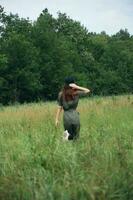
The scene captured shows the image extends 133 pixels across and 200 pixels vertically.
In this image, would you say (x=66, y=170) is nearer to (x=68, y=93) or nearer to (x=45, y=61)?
(x=68, y=93)

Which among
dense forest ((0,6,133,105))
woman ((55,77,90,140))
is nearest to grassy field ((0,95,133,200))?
woman ((55,77,90,140))

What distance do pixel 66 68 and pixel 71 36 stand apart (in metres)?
14.3

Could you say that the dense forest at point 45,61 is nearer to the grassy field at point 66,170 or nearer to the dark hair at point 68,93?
the dark hair at point 68,93

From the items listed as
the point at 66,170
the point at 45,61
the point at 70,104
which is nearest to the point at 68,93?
the point at 70,104

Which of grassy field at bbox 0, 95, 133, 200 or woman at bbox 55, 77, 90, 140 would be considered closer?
grassy field at bbox 0, 95, 133, 200

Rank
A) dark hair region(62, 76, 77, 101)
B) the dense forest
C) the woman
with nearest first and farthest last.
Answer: the woman, dark hair region(62, 76, 77, 101), the dense forest

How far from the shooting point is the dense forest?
2635 inches

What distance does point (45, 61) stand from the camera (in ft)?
241

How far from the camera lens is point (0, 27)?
233 feet

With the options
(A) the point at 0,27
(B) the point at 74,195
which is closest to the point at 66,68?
(A) the point at 0,27

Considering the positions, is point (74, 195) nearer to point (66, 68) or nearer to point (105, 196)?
point (105, 196)

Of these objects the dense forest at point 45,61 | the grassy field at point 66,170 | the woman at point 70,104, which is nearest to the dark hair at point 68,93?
the woman at point 70,104

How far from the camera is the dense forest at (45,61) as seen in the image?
66938 millimetres

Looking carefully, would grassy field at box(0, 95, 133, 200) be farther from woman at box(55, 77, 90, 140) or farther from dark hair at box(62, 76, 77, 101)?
dark hair at box(62, 76, 77, 101)
